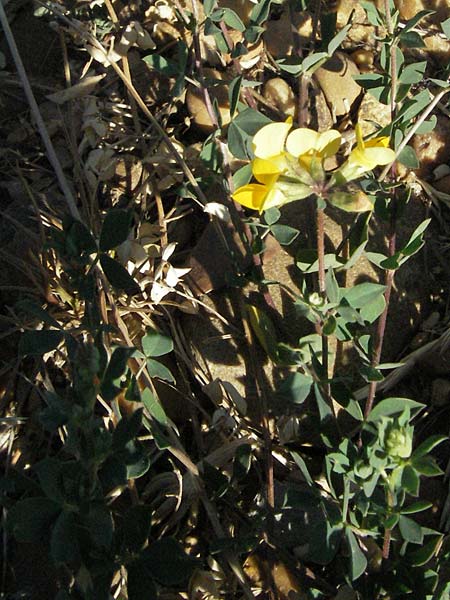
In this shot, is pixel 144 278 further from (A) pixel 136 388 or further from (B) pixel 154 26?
(B) pixel 154 26

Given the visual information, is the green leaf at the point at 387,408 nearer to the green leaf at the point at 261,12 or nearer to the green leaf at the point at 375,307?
the green leaf at the point at 375,307

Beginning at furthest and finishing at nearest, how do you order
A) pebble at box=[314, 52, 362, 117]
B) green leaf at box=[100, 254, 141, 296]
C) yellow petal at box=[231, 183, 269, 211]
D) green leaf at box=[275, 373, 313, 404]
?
pebble at box=[314, 52, 362, 117], green leaf at box=[275, 373, 313, 404], green leaf at box=[100, 254, 141, 296], yellow petal at box=[231, 183, 269, 211]

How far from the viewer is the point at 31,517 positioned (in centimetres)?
157

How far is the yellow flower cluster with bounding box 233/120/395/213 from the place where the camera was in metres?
1.54

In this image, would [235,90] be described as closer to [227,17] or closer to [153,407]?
[227,17]

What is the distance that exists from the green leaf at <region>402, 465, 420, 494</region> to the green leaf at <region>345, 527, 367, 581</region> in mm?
240

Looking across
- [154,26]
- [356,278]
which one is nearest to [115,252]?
[356,278]

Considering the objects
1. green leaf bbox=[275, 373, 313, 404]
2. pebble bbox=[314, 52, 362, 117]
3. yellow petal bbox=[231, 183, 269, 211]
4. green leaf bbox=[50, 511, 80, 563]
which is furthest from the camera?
pebble bbox=[314, 52, 362, 117]

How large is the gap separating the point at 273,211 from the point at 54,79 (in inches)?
47.3

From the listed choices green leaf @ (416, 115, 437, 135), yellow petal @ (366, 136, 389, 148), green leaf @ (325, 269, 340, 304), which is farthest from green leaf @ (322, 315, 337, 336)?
green leaf @ (416, 115, 437, 135)

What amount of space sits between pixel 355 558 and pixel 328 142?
90 cm

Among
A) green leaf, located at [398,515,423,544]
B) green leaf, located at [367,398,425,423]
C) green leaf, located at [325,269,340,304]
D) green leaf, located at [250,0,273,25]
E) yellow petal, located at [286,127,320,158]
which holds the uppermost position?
green leaf, located at [250,0,273,25]

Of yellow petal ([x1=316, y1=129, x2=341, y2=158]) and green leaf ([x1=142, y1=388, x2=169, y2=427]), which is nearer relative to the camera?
yellow petal ([x1=316, y1=129, x2=341, y2=158])

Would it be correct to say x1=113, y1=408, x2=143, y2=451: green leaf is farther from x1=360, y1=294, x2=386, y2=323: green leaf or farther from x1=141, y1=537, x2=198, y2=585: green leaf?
x1=360, y1=294, x2=386, y2=323: green leaf
